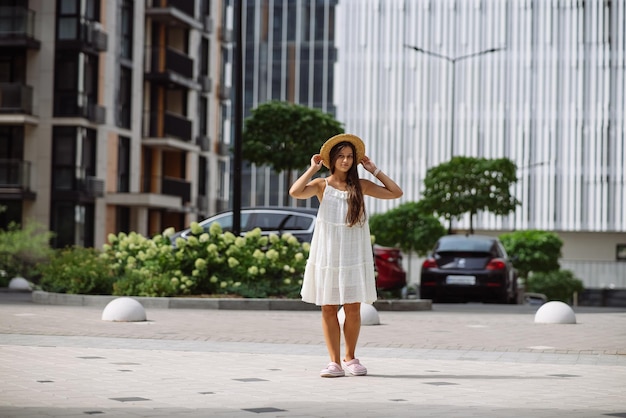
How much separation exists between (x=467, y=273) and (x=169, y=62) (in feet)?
108

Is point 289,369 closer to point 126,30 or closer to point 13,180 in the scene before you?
point 13,180

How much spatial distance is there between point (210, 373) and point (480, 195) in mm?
46376

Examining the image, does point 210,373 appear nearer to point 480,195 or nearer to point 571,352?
point 571,352

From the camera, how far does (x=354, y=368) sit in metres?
11.0

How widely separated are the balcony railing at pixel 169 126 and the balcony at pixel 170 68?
4.84ft

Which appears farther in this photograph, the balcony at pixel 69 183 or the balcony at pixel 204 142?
the balcony at pixel 204 142

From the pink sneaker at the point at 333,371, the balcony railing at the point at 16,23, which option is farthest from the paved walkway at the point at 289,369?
the balcony railing at the point at 16,23

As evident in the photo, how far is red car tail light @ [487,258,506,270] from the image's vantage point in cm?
2852

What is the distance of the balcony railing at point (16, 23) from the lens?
49781 millimetres

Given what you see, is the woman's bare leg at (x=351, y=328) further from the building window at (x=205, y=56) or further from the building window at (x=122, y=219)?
the building window at (x=205, y=56)

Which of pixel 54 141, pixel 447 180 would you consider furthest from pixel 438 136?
pixel 54 141

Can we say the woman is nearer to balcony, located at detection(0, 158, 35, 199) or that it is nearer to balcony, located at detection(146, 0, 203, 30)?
balcony, located at detection(0, 158, 35, 199)

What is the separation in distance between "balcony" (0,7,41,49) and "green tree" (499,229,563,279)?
35.6 m

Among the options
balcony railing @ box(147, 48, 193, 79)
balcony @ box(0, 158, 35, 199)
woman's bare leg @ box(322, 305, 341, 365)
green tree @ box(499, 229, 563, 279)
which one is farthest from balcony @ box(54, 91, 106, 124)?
woman's bare leg @ box(322, 305, 341, 365)
